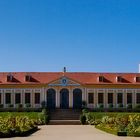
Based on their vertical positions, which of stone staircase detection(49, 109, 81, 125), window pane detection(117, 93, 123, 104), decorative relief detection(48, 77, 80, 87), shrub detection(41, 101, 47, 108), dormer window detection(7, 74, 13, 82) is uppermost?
dormer window detection(7, 74, 13, 82)

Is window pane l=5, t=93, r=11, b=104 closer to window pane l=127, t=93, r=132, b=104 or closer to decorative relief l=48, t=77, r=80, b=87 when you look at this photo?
decorative relief l=48, t=77, r=80, b=87

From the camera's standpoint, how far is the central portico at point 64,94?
59.3 meters

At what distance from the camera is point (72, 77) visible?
61.1 meters

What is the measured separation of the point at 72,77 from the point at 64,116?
358 inches

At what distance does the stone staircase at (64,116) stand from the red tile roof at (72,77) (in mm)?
5113

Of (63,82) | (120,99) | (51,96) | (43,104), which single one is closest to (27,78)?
(51,96)

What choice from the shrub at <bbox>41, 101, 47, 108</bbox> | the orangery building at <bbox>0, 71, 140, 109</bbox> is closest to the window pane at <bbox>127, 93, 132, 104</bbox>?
the orangery building at <bbox>0, 71, 140, 109</bbox>

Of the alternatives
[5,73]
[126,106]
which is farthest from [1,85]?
[126,106]

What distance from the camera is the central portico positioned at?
59.3 meters

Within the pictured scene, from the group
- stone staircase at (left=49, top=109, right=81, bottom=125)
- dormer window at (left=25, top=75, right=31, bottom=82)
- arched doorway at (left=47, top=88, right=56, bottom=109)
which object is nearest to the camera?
stone staircase at (left=49, top=109, right=81, bottom=125)

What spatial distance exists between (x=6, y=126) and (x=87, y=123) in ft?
60.8

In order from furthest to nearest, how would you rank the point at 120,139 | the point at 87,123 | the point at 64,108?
the point at 64,108 < the point at 87,123 < the point at 120,139

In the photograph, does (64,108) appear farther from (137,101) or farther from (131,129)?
(131,129)

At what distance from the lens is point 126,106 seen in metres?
59.6
